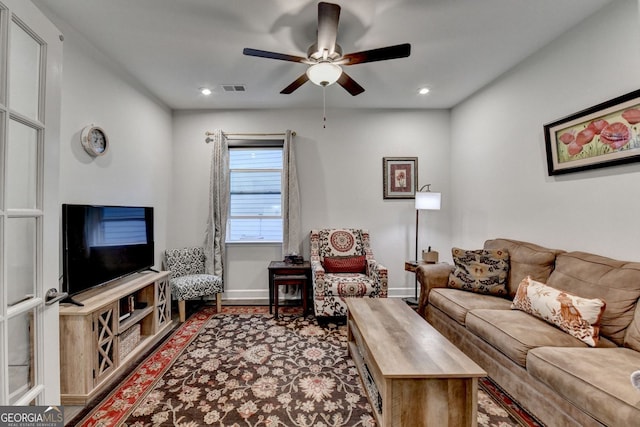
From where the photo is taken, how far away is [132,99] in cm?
302

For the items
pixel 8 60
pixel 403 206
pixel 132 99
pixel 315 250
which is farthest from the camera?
pixel 403 206

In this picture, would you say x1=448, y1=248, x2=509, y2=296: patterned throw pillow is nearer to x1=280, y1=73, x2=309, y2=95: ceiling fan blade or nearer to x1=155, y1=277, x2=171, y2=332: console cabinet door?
x1=280, y1=73, x2=309, y2=95: ceiling fan blade

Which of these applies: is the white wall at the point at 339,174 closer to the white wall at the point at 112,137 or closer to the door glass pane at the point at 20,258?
the white wall at the point at 112,137

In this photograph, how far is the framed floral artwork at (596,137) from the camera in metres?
1.86

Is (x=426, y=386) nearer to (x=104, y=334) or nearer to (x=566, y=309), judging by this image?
(x=566, y=309)

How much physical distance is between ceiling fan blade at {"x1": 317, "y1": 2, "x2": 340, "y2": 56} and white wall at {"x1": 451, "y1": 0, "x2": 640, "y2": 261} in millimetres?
2008

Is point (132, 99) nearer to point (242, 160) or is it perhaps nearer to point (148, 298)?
point (242, 160)

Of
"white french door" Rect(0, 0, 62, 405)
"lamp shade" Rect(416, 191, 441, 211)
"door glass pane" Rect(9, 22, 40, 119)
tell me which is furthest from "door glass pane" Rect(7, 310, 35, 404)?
"lamp shade" Rect(416, 191, 441, 211)

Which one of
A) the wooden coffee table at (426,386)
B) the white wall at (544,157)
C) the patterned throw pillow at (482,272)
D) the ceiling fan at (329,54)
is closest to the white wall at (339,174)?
the white wall at (544,157)

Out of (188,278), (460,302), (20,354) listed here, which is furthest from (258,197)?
(20,354)

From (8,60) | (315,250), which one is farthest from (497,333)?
(8,60)

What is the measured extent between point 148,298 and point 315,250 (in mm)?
1970

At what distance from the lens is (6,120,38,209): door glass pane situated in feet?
3.32

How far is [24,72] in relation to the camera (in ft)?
3.51
